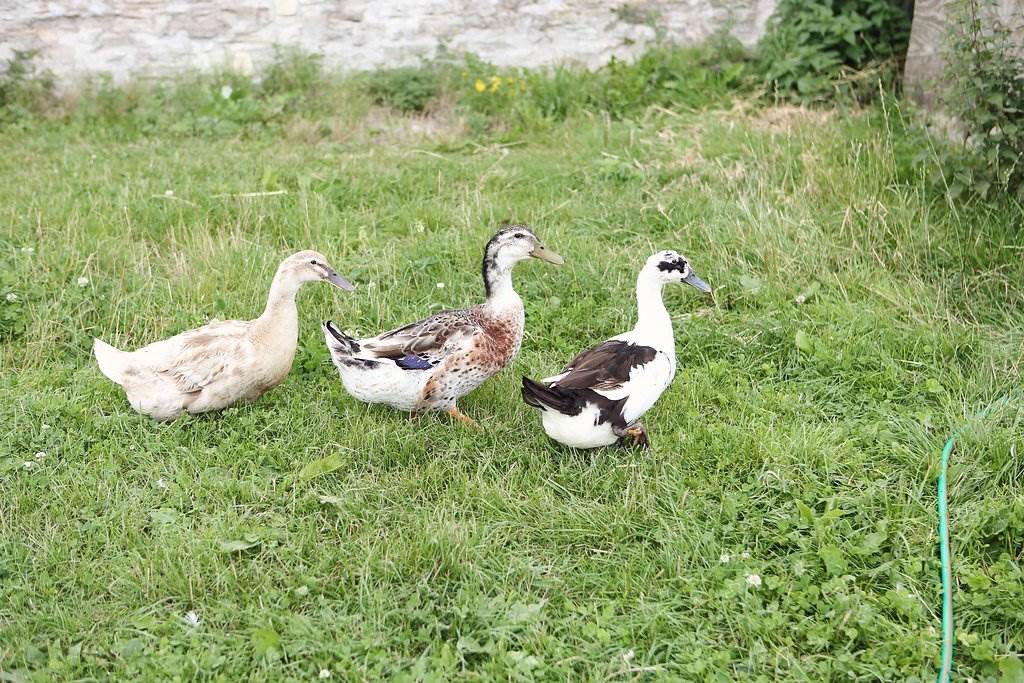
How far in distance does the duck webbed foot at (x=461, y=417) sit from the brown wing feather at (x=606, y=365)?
549 mm

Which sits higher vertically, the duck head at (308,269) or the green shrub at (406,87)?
the duck head at (308,269)

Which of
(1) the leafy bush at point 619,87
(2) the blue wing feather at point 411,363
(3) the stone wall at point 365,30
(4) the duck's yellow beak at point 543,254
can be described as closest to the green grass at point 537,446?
(2) the blue wing feather at point 411,363

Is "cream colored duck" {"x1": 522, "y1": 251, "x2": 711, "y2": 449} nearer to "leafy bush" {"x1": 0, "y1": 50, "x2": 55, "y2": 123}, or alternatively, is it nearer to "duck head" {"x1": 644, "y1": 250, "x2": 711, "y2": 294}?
"duck head" {"x1": 644, "y1": 250, "x2": 711, "y2": 294}

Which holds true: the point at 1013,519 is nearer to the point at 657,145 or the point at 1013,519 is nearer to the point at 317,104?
the point at 657,145

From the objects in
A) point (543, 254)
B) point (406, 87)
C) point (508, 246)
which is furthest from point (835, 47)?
point (508, 246)

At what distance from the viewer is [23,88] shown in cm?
886

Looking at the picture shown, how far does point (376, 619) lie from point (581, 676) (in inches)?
30.1

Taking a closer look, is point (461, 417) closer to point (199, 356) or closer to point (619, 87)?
point (199, 356)

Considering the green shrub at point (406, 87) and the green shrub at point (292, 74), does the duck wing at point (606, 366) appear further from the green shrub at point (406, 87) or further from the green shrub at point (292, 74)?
the green shrub at point (292, 74)

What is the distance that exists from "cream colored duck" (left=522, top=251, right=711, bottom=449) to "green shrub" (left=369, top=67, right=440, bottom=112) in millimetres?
4811

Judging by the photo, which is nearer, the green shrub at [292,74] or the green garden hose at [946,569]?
the green garden hose at [946,569]

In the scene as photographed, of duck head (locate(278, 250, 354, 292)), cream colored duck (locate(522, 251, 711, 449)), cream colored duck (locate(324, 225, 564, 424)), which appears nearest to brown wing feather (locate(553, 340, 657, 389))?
cream colored duck (locate(522, 251, 711, 449))

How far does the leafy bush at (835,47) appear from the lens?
26.8 ft

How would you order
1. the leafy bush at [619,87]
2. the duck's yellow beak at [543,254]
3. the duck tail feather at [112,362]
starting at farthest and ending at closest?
1. the leafy bush at [619,87]
2. the duck's yellow beak at [543,254]
3. the duck tail feather at [112,362]
